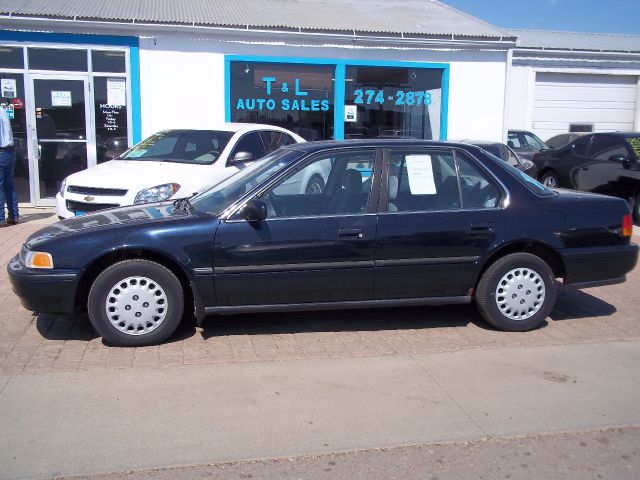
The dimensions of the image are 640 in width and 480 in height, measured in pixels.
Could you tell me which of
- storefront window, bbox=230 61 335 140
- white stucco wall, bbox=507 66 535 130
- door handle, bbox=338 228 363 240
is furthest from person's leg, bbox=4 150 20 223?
white stucco wall, bbox=507 66 535 130

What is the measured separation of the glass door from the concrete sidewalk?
7.76m

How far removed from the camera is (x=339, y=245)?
5.12 meters

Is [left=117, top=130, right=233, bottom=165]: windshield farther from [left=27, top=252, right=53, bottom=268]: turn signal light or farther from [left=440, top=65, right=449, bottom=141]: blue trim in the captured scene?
[left=440, top=65, right=449, bottom=141]: blue trim

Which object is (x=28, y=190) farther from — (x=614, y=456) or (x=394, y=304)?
(x=614, y=456)

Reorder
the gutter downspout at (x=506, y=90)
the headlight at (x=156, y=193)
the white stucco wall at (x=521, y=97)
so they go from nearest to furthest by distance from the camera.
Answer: the headlight at (x=156, y=193)
the gutter downspout at (x=506, y=90)
the white stucco wall at (x=521, y=97)

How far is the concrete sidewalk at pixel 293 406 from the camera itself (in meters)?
3.68

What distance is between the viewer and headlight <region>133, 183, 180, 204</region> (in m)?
7.59

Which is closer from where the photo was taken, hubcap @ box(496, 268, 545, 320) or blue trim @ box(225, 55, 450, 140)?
hubcap @ box(496, 268, 545, 320)

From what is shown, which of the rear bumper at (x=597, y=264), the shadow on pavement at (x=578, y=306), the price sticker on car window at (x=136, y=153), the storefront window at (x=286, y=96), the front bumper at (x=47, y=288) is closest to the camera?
the front bumper at (x=47, y=288)

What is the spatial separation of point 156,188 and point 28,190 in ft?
17.0

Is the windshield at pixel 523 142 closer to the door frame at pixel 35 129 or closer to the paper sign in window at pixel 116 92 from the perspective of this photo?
the paper sign in window at pixel 116 92

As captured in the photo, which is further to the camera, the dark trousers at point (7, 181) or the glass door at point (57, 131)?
the glass door at point (57, 131)

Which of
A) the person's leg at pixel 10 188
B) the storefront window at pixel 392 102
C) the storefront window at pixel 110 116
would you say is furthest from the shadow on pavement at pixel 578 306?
the storefront window at pixel 110 116

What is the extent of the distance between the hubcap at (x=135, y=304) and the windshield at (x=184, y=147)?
371 cm
